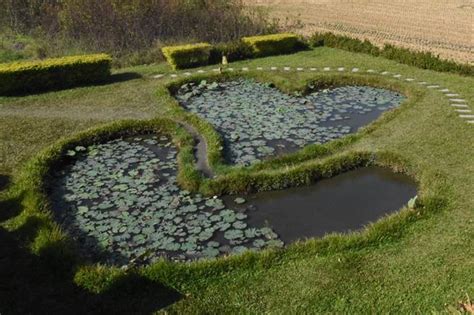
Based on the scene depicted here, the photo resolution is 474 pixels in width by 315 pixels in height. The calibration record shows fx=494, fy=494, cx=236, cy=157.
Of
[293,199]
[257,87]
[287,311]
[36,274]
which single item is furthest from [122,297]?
[257,87]

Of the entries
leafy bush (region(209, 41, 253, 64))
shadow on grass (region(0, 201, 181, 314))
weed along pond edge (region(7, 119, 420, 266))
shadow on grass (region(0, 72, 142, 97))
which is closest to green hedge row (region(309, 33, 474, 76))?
leafy bush (region(209, 41, 253, 64))

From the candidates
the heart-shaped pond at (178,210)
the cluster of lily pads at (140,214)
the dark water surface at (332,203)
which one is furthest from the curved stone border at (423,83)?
the cluster of lily pads at (140,214)

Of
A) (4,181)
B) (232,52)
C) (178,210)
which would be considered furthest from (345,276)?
(232,52)

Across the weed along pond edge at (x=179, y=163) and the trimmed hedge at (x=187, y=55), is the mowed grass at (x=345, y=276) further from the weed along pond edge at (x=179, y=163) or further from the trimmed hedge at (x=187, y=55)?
the trimmed hedge at (x=187, y=55)

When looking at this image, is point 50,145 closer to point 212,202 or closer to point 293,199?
point 212,202

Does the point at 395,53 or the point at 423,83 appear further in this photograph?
the point at 395,53

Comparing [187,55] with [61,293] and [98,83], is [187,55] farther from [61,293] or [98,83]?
[61,293]

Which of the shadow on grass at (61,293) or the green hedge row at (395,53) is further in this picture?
the green hedge row at (395,53)
